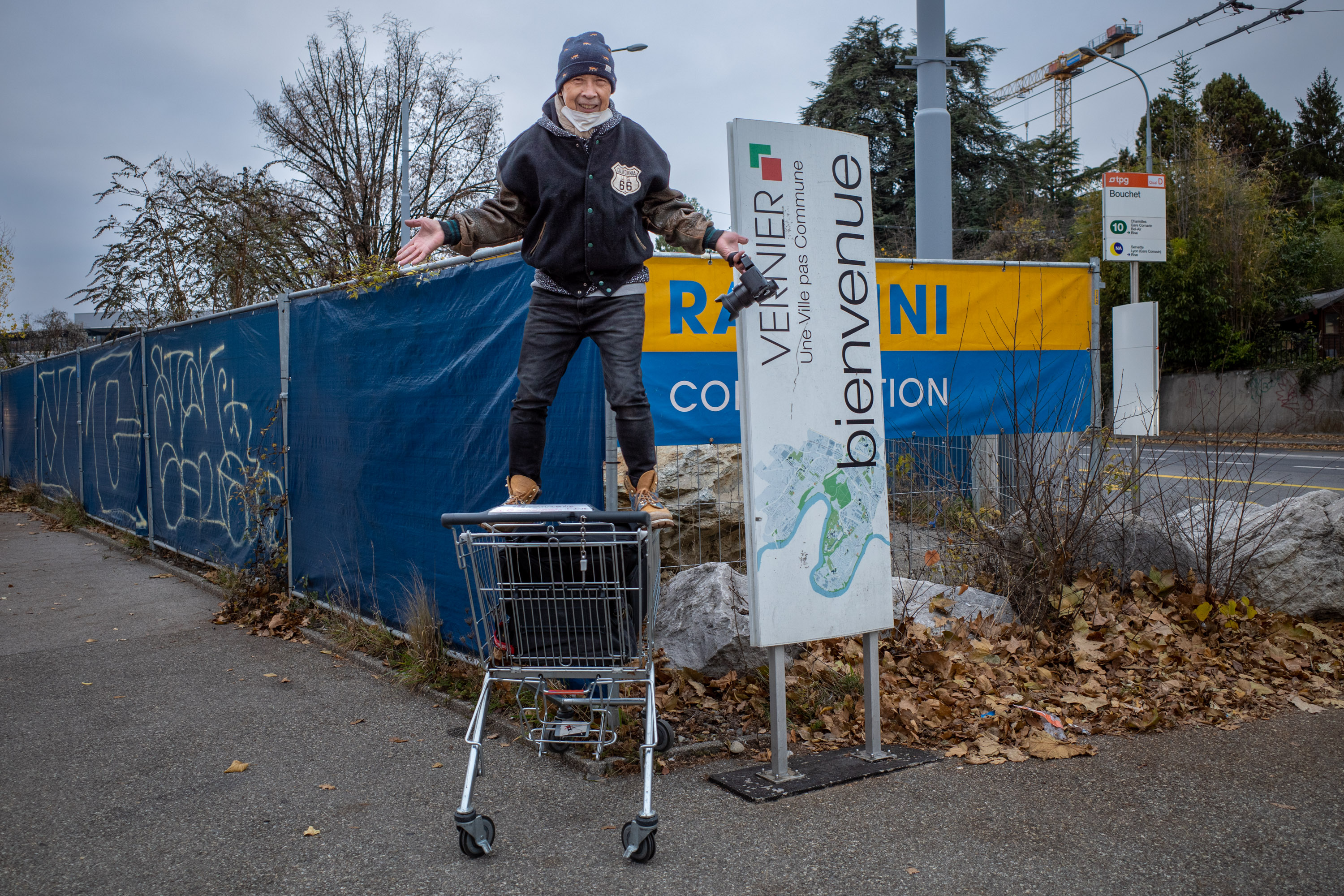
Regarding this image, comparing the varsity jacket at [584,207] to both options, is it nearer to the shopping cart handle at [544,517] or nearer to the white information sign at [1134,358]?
the shopping cart handle at [544,517]

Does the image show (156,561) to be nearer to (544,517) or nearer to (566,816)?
(566,816)

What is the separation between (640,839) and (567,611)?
29.8 inches

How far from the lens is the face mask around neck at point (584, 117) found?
3.73 meters

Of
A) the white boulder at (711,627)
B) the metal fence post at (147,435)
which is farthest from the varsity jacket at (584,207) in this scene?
the metal fence post at (147,435)

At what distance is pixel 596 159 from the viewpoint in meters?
3.73

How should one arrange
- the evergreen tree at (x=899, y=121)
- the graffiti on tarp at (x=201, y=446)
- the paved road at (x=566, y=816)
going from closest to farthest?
1. the paved road at (x=566, y=816)
2. the graffiti on tarp at (x=201, y=446)
3. the evergreen tree at (x=899, y=121)

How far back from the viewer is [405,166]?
1992 cm

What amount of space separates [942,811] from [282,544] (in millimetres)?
5407

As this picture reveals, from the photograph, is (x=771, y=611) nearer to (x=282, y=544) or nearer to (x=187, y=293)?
(x=282, y=544)

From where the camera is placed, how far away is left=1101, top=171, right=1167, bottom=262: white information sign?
774 centimetres

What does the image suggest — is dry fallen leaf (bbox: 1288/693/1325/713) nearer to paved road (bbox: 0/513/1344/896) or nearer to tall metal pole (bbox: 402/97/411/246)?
paved road (bbox: 0/513/1344/896)

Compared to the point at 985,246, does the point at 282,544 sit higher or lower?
lower

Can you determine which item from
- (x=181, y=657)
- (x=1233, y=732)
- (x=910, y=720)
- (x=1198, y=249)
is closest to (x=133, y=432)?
(x=181, y=657)

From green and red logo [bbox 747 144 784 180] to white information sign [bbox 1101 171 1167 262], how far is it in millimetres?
4969
